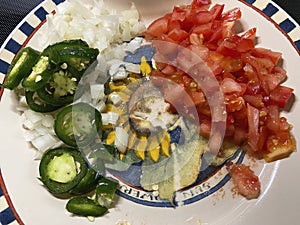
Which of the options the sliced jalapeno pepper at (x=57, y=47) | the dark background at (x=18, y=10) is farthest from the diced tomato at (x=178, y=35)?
the dark background at (x=18, y=10)

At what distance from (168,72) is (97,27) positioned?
37cm

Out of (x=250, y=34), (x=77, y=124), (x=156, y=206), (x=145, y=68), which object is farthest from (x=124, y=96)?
(x=250, y=34)

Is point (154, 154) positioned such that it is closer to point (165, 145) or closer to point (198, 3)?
point (165, 145)

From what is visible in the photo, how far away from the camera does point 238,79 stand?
2062mm

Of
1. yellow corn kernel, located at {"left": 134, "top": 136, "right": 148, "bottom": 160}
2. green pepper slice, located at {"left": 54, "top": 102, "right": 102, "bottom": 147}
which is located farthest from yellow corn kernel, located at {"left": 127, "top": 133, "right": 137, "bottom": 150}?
green pepper slice, located at {"left": 54, "top": 102, "right": 102, "bottom": 147}

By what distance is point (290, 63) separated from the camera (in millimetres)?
2154

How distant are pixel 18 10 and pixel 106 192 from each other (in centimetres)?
119

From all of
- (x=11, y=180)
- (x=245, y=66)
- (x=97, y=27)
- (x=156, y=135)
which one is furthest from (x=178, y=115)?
(x=11, y=180)

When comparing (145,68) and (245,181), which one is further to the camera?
(145,68)

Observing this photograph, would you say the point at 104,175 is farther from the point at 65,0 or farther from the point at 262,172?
the point at 65,0

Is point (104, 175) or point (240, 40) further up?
point (240, 40)

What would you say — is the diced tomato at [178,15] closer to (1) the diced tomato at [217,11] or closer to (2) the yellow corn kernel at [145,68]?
(1) the diced tomato at [217,11]

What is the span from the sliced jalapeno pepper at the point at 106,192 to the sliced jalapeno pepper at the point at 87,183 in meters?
0.03

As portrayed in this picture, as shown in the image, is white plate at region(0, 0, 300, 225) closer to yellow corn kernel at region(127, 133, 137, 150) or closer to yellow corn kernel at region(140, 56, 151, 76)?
yellow corn kernel at region(127, 133, 137, 150)
